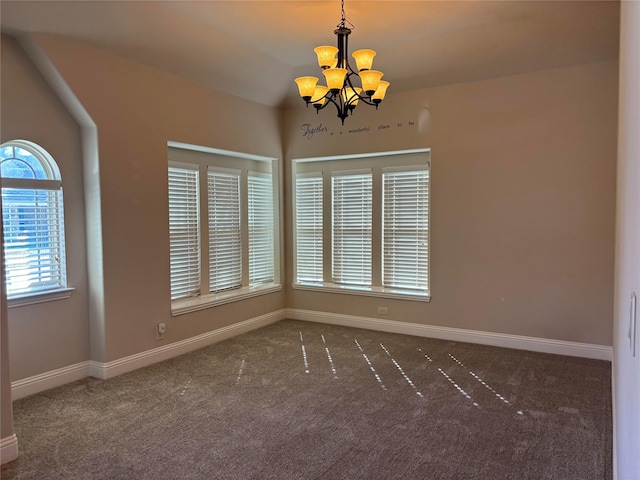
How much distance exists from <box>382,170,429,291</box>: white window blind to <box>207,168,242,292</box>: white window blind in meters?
1.90

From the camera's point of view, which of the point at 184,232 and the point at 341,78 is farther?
the point at 184,232

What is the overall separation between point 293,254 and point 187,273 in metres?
1.68

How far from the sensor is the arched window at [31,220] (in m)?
3.68

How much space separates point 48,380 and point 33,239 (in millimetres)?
1217

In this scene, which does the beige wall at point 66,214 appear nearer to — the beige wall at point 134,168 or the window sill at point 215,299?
the beige wall at point 134,168

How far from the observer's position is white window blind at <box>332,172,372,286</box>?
5922mm

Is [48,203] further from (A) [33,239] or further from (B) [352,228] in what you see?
(B) [352,228]

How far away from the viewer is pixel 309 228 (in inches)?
249

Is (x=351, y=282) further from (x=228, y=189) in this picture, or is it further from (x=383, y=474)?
(x=383, y=474)

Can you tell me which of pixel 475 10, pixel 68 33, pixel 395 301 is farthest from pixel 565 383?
pixel 68 33

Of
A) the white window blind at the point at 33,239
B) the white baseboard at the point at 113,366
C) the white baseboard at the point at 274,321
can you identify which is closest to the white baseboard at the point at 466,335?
the white baseboard at the point at 274,321

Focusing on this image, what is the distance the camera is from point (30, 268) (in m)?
3.83

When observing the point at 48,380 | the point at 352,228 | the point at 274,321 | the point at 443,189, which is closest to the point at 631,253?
the point at 443,189

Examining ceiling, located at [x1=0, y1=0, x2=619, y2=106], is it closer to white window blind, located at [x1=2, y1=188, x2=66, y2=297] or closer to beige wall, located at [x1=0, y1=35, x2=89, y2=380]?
beige wall, located at [x1=0, y1=35, x2=89, y2=380]
